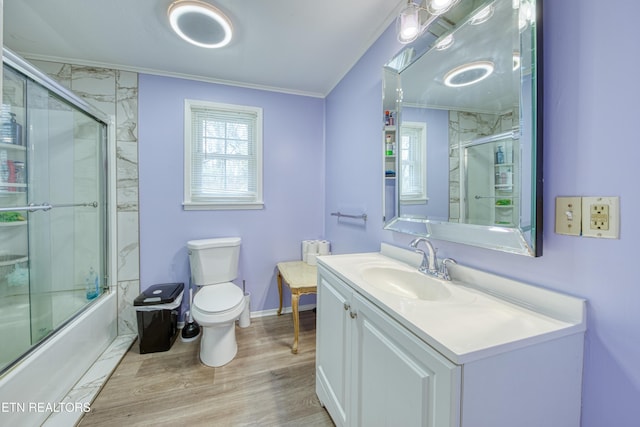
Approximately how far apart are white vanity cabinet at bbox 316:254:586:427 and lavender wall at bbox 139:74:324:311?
169 cm

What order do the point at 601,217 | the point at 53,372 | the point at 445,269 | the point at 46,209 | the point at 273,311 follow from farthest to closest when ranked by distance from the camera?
the point at 273,311 → the point at 46,209 → the point at 53,372 → the point at 445,269 → the point at 601,217

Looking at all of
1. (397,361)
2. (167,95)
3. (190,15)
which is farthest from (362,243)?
(167,95)

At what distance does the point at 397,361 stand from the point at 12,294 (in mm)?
2423

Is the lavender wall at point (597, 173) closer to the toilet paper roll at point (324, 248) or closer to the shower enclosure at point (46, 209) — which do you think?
the toilet paper roll at point (324, 248)

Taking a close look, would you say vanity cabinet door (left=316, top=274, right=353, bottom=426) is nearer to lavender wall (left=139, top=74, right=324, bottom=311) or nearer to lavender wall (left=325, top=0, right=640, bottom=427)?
lavender wall (left=325, top=0, right=640, bottom=427)

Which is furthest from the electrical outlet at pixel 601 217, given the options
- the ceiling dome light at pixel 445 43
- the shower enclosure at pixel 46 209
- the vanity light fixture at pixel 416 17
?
the shower enclosure at pixel 46 209

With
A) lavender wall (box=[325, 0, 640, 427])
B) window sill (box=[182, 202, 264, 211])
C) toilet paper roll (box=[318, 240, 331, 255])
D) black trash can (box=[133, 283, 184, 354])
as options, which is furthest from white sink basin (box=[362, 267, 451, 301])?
black trash can (box=[133, 283, 184, 354])

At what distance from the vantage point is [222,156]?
249 centimetres

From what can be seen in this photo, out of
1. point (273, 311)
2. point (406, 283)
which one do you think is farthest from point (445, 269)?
point (273, 311)

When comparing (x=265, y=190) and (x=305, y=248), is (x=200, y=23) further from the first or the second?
(x=305, y=248)

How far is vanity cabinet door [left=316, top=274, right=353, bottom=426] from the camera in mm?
1143

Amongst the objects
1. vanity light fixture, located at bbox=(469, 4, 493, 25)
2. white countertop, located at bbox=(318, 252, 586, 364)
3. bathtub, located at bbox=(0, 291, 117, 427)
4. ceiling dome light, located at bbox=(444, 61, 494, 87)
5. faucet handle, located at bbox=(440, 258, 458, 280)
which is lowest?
bathtub, located at bbox=(0, 291, 117, 427)

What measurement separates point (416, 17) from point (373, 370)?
167 cm

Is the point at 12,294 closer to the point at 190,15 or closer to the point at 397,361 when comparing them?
the point at 190,15
